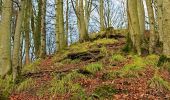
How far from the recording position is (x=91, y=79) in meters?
10.1

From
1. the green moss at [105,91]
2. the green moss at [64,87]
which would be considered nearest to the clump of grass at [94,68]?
the green moss at [64,87]

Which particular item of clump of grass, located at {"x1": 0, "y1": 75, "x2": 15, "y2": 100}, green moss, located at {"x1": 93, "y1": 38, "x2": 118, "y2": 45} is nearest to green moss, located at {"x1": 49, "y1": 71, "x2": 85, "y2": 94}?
clump of grass, located at {"x1": 0, "y1": 75, "x2": 15, "y2": 100}

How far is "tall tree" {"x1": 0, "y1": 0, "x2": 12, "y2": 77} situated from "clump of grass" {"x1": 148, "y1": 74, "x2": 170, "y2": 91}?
15.0 feet

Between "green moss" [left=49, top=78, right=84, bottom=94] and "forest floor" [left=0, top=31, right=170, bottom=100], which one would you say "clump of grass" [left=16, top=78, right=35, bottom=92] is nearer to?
"forest floor" [left=0, top=31, right=170, bottom=100]

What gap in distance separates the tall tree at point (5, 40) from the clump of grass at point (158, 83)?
15.0 ft

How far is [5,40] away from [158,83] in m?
5.01

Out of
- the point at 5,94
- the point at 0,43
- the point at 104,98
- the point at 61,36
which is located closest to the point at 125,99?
the point at 104,98

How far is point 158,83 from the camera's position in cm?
923

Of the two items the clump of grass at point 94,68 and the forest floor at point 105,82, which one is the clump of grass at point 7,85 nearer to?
the forest floor at point 105,82

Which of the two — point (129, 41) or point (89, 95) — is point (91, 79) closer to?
point (89, 95)

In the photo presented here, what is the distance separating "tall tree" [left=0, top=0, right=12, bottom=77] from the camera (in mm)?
10984

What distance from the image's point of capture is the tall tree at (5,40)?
1098 cm

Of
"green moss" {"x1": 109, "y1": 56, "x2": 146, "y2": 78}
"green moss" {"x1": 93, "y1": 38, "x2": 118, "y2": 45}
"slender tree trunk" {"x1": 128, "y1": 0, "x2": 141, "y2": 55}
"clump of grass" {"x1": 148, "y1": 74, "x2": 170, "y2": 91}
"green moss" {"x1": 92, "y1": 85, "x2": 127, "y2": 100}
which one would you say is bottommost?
"green moss" {"x1": 92, "y1": 85, "x2": 127, "y2": 100}

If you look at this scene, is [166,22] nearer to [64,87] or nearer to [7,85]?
[64,87]
